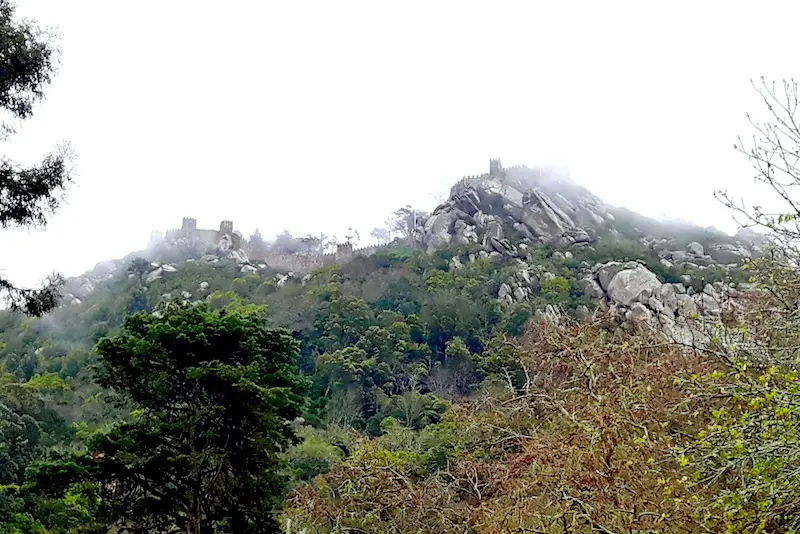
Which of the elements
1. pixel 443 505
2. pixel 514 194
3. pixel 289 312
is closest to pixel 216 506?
pixel 443 505

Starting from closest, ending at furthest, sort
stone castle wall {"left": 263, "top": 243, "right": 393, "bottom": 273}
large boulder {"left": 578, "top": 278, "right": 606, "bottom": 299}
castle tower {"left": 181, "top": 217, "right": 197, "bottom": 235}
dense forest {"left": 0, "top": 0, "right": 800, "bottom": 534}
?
dense forest {"left": 0, "top": 0, "right": 800, "bottom": 534} → large boulder {"left": 578, "top": 278, "right": 606, "bottom": 299} → stone castle wall {"left": 263, "top": 243, "right": 393, "bottom": 273} → castle tower {"left": 181, "top": 217, "right": 197, "bottom": 235}

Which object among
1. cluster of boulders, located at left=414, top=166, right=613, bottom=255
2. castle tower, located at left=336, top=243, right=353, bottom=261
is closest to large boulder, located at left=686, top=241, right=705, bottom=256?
cluster of boulders, located at left=414, top=166, right=613, bottom=255

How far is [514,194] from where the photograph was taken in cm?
4900

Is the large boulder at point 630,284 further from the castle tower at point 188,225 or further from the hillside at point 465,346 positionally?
the castle tower at point 188,225

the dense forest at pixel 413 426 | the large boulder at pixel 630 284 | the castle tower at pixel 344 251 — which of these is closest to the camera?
the dense forest at pixel 413 426

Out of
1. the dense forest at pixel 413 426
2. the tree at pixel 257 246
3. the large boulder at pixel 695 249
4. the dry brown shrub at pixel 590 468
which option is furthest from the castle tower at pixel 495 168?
the dry brown shrub at pixel 590 468

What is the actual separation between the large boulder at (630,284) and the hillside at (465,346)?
0.13 metres

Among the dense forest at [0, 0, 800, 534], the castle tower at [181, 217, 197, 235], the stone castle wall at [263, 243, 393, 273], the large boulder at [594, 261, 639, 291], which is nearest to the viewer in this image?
the dense forest at [0, 0, 800, 534]

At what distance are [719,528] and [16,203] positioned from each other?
5.84 m

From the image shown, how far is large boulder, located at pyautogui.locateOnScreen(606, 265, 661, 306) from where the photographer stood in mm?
29719

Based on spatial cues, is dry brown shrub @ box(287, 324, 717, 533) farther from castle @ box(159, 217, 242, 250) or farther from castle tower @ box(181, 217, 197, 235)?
castle tower @ box(181, 217, 197, 235)

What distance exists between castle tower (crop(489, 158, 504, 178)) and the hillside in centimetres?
28

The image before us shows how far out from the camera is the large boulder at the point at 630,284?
1170 inches

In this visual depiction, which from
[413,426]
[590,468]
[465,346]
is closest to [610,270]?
[465,346]
